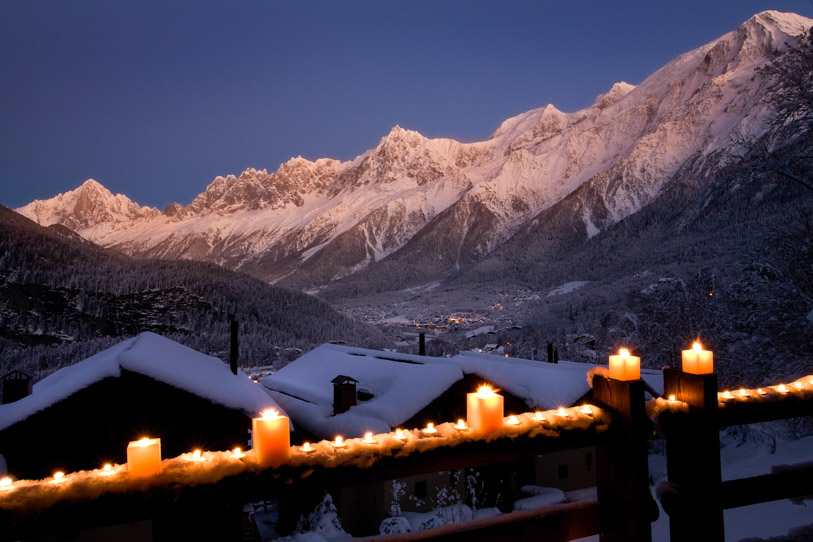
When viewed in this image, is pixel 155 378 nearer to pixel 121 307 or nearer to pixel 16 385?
pixel 16 385

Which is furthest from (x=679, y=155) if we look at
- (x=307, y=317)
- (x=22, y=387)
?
(x=22, y=387)

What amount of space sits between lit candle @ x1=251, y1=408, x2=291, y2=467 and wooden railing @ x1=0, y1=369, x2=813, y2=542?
0.15 ft

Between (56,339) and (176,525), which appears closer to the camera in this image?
(176,525)

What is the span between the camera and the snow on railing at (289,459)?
2072 millimetres

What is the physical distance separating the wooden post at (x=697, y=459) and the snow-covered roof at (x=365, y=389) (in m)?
12.4

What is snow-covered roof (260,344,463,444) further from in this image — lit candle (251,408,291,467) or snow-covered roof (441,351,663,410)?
lit candle (251,408,291,467)

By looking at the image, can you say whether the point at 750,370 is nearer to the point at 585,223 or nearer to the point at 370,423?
the point at 370,423

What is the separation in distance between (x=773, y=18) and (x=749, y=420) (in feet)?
779

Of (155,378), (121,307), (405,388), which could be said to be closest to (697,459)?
(155,378)

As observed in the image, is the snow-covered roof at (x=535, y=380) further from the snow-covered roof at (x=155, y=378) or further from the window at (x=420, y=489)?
the snow-covered roof at (x=155, y=378)

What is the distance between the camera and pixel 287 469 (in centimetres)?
241

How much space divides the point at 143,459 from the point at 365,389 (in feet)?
55.7

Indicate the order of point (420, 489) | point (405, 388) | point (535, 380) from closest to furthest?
1. point (420, 489)
2. point (405, 388)
3. point (535, 380)

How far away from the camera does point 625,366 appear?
295 cm
